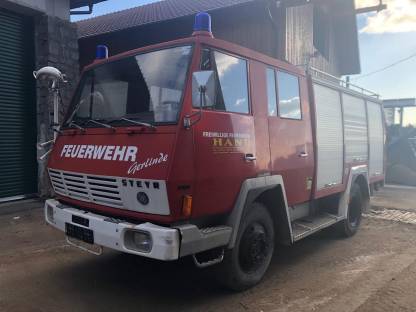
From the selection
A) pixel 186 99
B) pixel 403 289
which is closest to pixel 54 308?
pixel 186 99

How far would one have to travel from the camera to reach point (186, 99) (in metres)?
3.63

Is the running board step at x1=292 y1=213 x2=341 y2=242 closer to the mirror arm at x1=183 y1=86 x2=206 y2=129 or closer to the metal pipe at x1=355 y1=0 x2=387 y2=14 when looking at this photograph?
the mirror arm at x1=183 y1=86 x2=206 y2=129

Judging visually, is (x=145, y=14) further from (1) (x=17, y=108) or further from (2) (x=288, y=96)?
(2) (x=288, y=96)

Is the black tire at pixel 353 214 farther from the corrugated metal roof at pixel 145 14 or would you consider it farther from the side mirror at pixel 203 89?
the corrugated metal roof at pixel 145 14

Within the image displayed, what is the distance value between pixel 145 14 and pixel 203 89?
11205 millimetres

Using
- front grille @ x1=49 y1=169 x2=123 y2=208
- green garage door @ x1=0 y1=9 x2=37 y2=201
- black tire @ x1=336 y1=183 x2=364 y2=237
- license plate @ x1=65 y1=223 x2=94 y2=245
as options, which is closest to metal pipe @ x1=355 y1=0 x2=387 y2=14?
black tire @ x1=336 y1=183 x2=364 y2=237

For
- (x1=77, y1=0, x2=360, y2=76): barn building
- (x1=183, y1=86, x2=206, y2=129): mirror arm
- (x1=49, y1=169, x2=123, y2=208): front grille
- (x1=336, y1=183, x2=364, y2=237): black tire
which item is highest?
(x1=77, y1=0, x2=360, y2=76): barn building

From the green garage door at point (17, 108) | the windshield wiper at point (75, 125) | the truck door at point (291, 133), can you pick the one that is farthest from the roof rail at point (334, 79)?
the green garage door at point (17, 108)

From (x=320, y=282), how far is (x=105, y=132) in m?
2.86

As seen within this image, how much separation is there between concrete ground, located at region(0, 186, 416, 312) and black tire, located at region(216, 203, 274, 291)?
155 mm

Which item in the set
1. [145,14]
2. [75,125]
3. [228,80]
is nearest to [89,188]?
[75,125]

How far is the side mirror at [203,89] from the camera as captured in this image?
3523 mm

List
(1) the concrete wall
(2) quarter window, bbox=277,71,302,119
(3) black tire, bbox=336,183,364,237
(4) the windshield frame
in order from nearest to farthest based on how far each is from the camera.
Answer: (4) the windshield frame → (2) quarter window, bbox=277,71,302,119 → (3) black tire, bbox=336,183,364,237 → (1) the concrete wall

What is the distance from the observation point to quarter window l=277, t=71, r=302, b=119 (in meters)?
4.90
